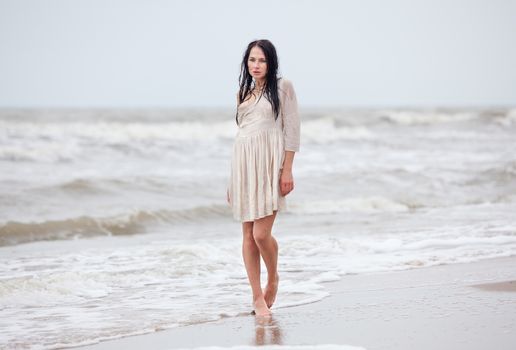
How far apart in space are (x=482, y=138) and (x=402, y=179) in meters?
14.6

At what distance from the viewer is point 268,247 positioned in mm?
5043

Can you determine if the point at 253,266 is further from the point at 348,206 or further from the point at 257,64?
the point at 348,206

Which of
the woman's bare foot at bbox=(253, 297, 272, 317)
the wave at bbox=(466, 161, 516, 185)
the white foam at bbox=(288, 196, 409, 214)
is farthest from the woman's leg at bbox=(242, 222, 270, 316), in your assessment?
the wave at bbox=(466, 161, 516, 185)

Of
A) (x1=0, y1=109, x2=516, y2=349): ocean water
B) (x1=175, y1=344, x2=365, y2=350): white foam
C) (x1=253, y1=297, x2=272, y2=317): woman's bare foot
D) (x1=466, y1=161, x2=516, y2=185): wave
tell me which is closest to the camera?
(x1=175, y1=344, x2=365, y2=350): white foam

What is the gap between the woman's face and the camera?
4.85 metres

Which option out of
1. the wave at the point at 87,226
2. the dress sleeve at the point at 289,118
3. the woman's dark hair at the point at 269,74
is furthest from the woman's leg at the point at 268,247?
the wave at the point at 87,226

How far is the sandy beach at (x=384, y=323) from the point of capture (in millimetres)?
4176

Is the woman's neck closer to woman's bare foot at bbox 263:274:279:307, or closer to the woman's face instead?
the woman's face

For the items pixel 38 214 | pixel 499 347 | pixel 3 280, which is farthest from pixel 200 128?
pixel 499 347

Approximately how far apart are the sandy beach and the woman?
2.03 ft

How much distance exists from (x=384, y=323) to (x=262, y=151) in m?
1.24

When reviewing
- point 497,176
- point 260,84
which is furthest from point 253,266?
point 497,176

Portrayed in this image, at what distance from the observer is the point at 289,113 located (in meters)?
4.89

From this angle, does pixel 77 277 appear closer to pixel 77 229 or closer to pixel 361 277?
pixel 361 277
